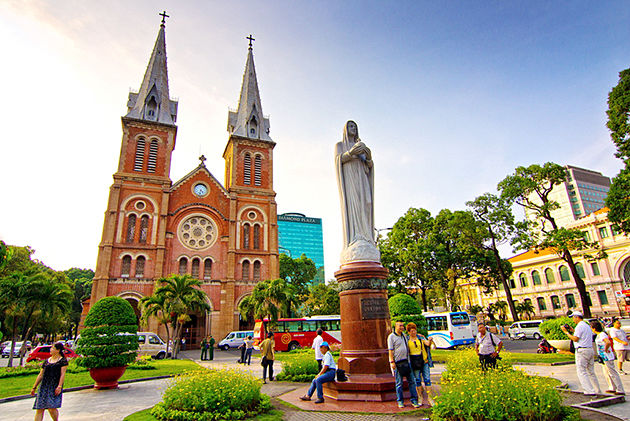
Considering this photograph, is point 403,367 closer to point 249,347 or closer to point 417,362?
point 417,362

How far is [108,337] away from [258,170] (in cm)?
3156

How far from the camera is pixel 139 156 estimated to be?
35469 millimetres

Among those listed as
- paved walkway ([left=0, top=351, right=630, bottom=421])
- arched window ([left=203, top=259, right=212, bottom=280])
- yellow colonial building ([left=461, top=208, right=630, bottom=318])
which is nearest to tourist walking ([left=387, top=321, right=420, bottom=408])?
paved walkway ([left=0, top=351, right=630, bottom=421])

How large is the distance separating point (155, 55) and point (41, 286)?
97.0 feet

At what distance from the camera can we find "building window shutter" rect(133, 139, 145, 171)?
115 ft

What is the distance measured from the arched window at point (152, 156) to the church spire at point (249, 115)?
8.51 metres

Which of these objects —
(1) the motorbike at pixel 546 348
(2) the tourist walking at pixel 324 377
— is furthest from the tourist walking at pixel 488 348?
(1) the motorbike at pixel 546 348

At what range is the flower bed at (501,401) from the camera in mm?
4617

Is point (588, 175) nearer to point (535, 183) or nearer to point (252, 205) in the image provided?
point (535, 183)

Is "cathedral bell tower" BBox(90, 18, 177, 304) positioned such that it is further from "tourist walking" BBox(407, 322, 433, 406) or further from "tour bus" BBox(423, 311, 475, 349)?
"tourist walking" BBox(407, 322, 433, 406)

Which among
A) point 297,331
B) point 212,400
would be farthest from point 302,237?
point 212,400

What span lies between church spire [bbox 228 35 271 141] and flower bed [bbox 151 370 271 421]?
120 feet

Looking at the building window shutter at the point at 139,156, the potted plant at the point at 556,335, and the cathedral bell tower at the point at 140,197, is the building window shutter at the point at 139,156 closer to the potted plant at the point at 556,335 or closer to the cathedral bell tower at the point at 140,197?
the cathedral bell tower at the point at 140,197

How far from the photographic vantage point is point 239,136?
40.5 meters
